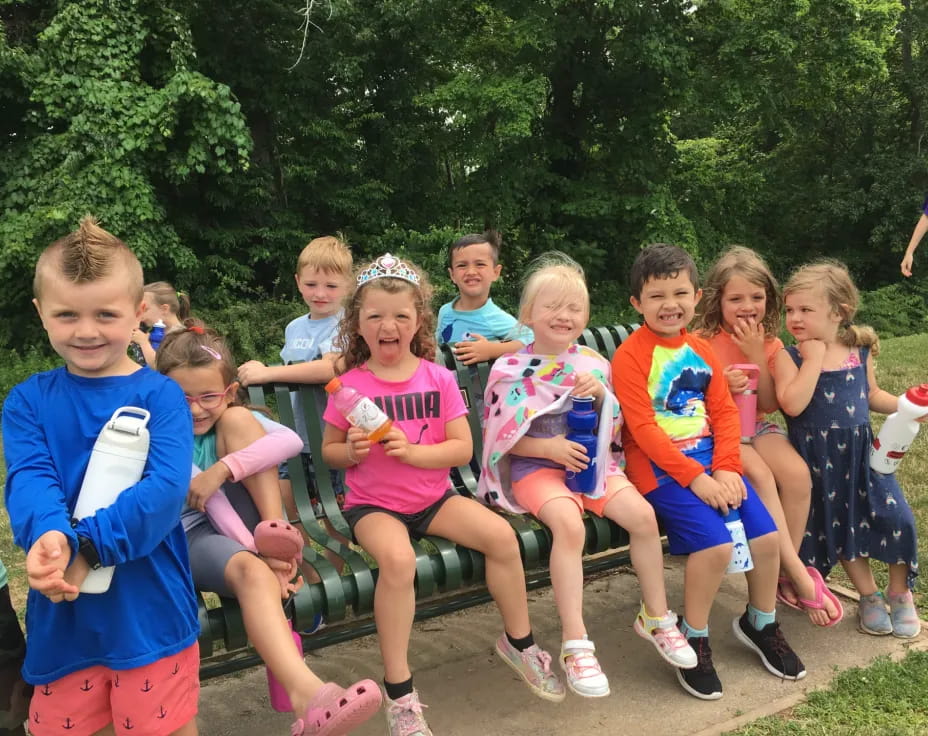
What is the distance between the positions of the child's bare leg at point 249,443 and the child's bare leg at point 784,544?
1.91m


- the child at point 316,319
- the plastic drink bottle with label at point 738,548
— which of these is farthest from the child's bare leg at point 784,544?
the child at point 316,319

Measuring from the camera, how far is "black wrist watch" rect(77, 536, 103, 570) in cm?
204

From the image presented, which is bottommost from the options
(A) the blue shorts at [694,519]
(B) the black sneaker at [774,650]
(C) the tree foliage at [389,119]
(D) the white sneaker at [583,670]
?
(B) the black sneaker at [774,650]

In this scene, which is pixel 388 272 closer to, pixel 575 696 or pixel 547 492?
pixel 547 492

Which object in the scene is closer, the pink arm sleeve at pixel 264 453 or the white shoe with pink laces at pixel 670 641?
the pink arm sleeve at pixel 264 453

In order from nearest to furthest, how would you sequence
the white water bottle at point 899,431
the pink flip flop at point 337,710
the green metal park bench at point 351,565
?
the pink flip flop at point 337,710, the green metal park bench at point 351,565, the white water bottle at point 899,431

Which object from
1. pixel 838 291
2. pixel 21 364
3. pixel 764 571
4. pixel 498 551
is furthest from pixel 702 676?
pixel 21 364

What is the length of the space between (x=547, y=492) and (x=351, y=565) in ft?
2.58

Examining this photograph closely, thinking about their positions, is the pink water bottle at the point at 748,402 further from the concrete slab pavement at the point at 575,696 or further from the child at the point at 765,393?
the concrete slab pavement at the point at 575,696

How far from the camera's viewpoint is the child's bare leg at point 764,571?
3.16 m

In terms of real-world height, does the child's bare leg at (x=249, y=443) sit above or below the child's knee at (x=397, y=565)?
above

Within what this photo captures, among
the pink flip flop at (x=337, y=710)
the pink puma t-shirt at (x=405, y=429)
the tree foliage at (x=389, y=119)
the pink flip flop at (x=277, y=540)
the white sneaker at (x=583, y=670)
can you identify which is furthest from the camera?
the tree foliage at (x=389, y=119)

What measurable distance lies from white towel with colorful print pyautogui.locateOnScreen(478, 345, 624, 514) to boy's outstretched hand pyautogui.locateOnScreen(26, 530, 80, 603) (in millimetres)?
1680

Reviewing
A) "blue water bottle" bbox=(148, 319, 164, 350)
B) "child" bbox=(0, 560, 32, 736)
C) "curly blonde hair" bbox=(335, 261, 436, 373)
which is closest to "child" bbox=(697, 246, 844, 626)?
"curly blonde hair" bbox=(335, 261, 436, 373)
